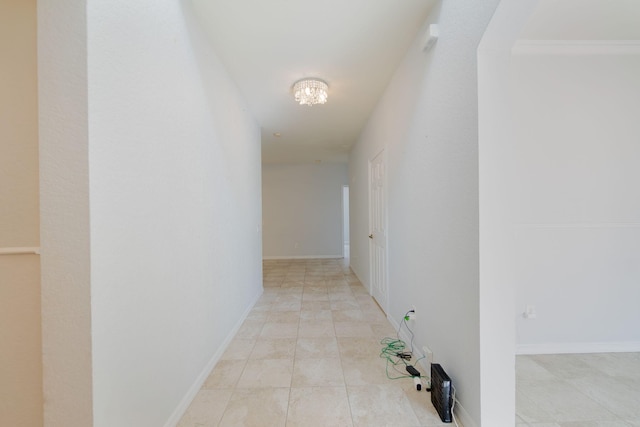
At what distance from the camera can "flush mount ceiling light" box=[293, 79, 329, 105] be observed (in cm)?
254

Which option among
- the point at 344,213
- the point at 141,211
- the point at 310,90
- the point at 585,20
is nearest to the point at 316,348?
the point at 141,211

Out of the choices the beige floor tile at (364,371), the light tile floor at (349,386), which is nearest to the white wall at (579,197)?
the light tile floor at (349,386)

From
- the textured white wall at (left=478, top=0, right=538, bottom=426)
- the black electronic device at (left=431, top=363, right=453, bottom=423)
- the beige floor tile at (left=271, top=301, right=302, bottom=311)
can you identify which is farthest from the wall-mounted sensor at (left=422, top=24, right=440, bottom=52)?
the beige floor tile at (left=271, top=301, right=302, bottom=311)

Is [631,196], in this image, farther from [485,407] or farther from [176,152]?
[176,152]

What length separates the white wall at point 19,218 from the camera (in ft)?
2.98

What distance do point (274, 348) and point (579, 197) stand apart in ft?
9.56

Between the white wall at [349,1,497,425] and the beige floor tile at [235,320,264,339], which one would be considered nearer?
the white wall at [349,1,497,425]

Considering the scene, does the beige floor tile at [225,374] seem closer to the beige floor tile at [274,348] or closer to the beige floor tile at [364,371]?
the beige floor tile at [274,348]

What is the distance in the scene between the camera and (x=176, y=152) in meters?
1.47

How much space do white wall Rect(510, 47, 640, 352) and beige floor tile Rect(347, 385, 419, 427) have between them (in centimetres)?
130

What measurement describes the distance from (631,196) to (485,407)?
2.26 metres

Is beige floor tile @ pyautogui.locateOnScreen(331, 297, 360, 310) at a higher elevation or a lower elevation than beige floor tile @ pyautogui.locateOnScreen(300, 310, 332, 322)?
lower

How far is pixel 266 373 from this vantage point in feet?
6.02

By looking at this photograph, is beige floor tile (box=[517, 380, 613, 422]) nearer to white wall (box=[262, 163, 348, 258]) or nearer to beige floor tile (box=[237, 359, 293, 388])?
beige floor tile (box=[237, 359, 293, 388])
